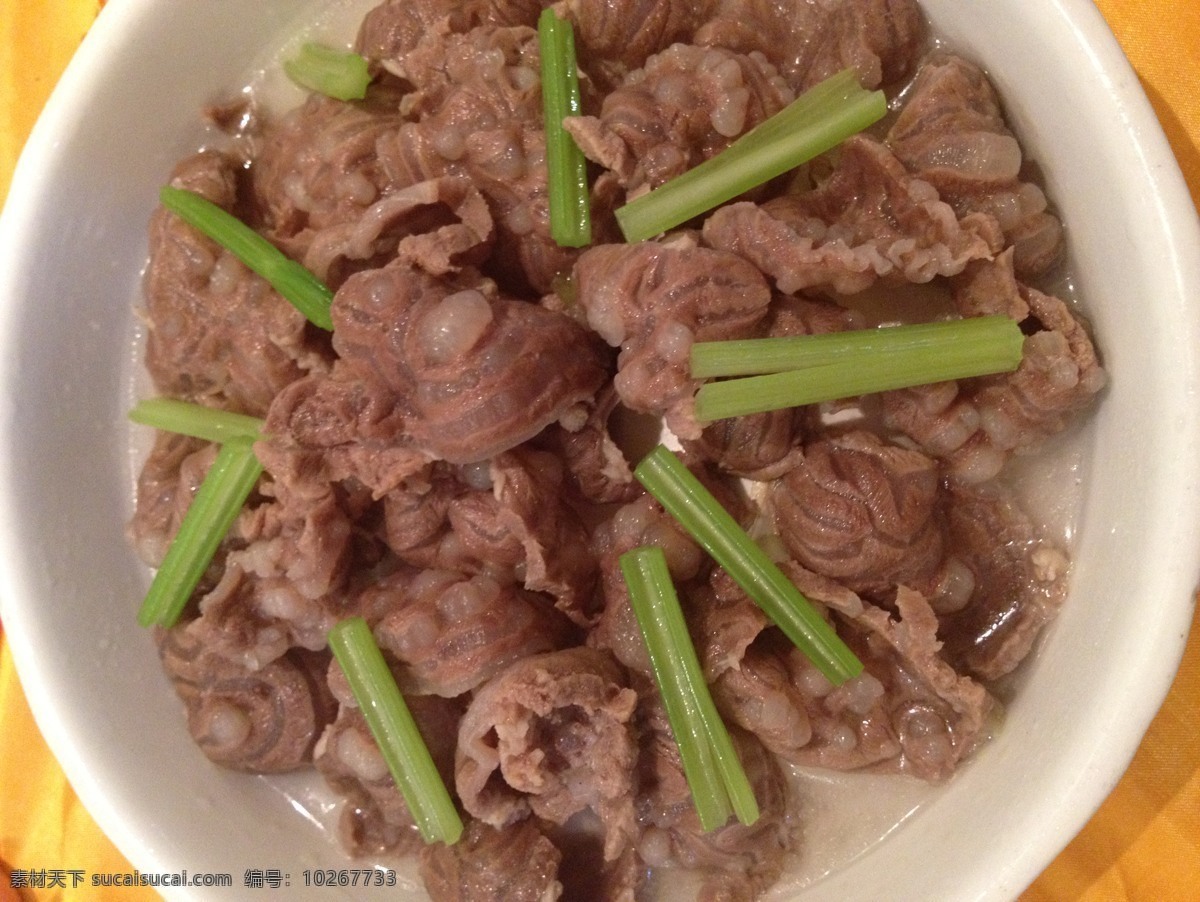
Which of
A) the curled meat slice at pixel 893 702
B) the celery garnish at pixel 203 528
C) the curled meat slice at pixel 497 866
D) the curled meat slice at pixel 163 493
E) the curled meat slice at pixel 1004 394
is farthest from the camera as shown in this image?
the curled meat slice at pixel 163 493

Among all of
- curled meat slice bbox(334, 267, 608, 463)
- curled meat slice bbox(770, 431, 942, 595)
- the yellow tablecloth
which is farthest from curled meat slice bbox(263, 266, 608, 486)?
the yellow tablecloth

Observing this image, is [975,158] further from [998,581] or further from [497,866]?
[497,866]

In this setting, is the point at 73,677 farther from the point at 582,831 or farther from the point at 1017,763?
the point at 1017,763

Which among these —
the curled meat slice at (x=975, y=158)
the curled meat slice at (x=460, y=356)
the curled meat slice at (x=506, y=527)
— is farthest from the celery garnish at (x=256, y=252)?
the curled meat slice at (x=975, y=158)

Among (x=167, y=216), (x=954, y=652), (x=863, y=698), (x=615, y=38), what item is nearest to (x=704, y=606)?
(x=863, y=698)

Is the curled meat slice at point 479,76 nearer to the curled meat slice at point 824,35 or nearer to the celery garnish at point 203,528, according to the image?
the curled meat slice at point 824,35

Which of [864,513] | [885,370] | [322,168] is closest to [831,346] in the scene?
[885,370]
